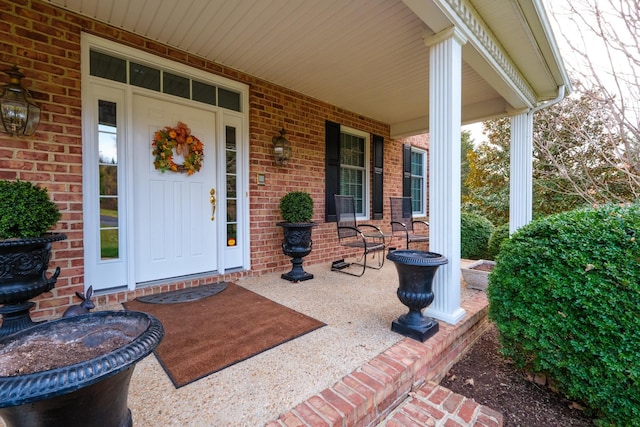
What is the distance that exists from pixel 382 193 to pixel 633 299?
13.3ft

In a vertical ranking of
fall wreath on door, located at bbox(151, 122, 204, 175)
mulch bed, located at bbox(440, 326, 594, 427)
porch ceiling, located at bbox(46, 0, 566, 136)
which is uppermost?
porch ceiling, located at bbox(46, 0, 566, 136)

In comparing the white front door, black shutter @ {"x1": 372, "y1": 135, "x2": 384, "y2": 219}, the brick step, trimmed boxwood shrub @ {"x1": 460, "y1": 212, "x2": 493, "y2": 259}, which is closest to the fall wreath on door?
the white front door

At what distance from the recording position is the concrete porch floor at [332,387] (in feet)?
4.27

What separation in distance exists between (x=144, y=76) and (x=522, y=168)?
4792 millimetres

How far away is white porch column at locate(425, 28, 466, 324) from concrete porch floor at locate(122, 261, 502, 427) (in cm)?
26

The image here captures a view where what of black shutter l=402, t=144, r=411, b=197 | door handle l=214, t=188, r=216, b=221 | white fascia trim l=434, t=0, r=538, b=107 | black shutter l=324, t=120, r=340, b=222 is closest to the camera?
white fascia trim l=434, t=0, r=538, b=107

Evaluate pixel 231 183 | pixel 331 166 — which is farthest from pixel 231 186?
pixel 331 166

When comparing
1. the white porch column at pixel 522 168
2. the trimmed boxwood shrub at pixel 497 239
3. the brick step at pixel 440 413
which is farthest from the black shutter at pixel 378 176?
the brick step at pixel 440 413

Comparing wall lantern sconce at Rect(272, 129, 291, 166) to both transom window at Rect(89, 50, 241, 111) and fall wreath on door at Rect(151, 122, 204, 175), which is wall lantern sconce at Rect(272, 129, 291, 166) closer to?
transom window at Rect(89, 50, 241, 111)

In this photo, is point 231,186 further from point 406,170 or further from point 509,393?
point 406,170

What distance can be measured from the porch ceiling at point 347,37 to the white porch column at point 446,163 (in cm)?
18

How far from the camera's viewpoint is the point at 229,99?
3457mm

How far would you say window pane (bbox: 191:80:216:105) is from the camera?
10.5ft

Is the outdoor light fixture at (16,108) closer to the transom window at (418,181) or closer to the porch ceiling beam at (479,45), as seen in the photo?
the porch ceiling beam at (479,45)
